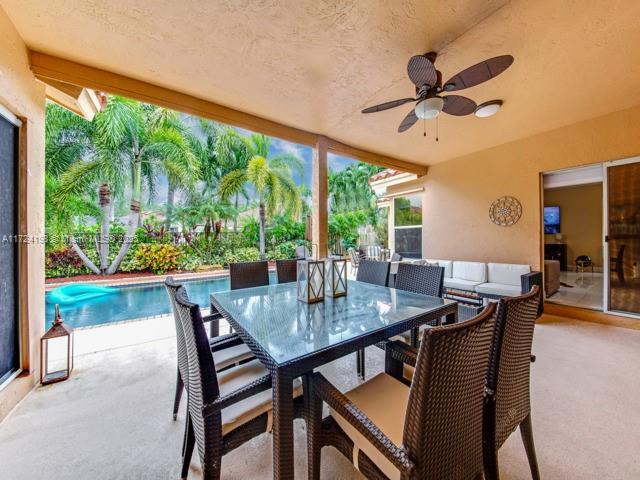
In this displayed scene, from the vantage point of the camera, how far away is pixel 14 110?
72.7 inches

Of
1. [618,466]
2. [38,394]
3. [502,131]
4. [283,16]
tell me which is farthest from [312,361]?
[502,131]

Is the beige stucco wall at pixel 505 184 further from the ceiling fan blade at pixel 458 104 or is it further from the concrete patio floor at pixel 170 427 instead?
the ceiling fan blade at pixel 458 104

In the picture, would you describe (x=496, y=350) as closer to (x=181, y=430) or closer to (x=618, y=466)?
(x=618, y=466)

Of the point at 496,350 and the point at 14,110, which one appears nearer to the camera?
the point at 496,350

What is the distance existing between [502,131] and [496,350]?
13.3ft

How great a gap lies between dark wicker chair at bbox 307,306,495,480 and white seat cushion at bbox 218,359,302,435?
0.23 meters

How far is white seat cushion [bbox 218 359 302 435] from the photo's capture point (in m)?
1.10

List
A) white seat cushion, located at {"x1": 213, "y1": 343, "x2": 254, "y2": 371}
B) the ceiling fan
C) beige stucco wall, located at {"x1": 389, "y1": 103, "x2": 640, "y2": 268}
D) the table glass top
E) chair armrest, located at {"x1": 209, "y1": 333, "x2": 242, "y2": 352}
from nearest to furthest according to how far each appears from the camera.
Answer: the table glass top → white seat cushion, located at {"x1": 213, "y1": 343, "x2": 254, "y2": 371} → chair armrest, located at {"x1": 209, "y1": 333, "x2": 242, "y2": 352} → the ceiling fan → beige stucco wall, located at {"x1": 389, "y1": 103, "x2": 640, "y2": 268}

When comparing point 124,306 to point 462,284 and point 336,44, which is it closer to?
point 336,44

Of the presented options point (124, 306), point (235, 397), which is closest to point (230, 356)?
point (235, 397)

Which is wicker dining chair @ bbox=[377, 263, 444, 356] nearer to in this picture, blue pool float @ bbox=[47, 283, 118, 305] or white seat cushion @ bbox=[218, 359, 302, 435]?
white seat cushion @ bbox=[218, 359, 302, 435]

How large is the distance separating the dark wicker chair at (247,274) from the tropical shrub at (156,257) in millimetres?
5894

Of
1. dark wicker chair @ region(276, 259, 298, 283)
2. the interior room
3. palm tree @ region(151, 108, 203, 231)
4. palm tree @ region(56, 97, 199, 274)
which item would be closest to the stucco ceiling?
dark wicker chair @ region(276, 259, 298, 283)

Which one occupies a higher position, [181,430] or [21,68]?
[21,68]
